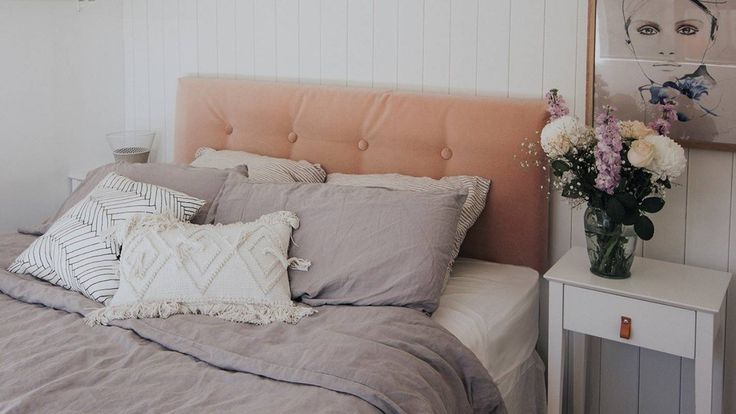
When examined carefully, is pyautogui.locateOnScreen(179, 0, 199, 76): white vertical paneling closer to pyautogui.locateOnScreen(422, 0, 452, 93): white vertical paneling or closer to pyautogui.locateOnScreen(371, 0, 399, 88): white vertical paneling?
pyautogui.locateOnScreen(371, 0, 399, 88): white vertical paneling

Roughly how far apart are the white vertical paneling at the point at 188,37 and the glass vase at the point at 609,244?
1.85 metres

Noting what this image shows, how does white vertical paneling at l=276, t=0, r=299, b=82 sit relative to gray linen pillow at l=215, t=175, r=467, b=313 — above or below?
above

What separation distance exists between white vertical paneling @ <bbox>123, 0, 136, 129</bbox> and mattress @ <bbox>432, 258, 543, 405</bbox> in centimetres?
181

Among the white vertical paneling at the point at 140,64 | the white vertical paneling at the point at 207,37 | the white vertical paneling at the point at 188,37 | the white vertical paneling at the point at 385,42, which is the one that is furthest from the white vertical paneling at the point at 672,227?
the white vertical paneling at the point at 140,64

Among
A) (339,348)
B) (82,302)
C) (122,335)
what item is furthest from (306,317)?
(82,302)

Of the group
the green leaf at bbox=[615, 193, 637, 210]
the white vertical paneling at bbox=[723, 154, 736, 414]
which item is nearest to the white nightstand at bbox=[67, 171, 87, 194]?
the green leaf at bbox=[615, 193, 637, 210]

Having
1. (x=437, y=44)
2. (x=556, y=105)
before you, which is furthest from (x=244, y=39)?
(x=556, y=105)

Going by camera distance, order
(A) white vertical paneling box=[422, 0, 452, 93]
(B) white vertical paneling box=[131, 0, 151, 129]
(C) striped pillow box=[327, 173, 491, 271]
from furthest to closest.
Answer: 1. (B) white vertical paneling box=[131, 0, 151, 129]
2. (A) white vertical paneling box=[422, 0, 452, 93]
3. (C) striped pillow box=[327, 173, 491, 271]

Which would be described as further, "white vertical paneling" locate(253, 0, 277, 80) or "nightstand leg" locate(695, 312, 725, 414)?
"white vertical paneling" locate(253, 0, 277, 80)

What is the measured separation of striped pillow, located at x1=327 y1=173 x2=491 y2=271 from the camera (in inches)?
98.4

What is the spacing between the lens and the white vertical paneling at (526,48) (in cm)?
256

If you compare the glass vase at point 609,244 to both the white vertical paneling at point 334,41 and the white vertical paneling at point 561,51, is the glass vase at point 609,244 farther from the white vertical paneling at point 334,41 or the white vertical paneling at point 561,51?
the white vertical paneling at point 334,41

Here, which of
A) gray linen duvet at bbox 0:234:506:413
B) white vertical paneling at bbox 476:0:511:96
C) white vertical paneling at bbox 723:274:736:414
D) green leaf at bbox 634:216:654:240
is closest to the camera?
gray linen duvet at bbox 0:234:506:413

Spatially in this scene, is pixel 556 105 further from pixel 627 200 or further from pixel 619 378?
pixel 619 378
